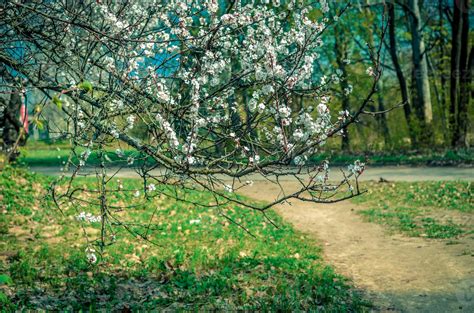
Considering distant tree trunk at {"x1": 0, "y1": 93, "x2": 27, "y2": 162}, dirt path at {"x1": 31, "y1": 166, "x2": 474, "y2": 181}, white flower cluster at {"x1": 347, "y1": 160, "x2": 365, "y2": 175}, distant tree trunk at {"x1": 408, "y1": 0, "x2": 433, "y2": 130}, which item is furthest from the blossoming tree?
distant tree trunk at {"x1": 408, "y1": 0, "x2": 433, "y2": 130}

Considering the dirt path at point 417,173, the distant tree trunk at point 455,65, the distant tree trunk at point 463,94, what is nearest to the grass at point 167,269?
the dirt path at point 417,173

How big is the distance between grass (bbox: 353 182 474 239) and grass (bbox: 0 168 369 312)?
2.51 metres

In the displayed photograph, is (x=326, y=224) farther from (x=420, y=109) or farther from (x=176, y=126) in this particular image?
(x=420, y=109)

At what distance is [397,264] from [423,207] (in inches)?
219

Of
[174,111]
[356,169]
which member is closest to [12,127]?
[174,111]

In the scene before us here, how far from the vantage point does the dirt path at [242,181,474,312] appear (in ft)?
21.1

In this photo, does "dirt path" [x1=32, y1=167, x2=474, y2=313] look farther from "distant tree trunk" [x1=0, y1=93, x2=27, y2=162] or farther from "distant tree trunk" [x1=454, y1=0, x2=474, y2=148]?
"distant tree trunk" [x1=454, y1=0, x2=474, y2=148]

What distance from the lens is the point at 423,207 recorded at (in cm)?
1338

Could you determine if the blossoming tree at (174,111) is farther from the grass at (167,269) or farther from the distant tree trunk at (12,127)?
the grass at (167,269)

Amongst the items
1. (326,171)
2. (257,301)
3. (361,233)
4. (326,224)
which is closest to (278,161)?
(326,171)

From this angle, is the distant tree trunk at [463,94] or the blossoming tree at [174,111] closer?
the blossoming tree at [174,111]

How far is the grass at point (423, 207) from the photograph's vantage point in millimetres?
10794

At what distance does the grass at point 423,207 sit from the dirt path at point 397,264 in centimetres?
50

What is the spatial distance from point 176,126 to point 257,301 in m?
2.37
